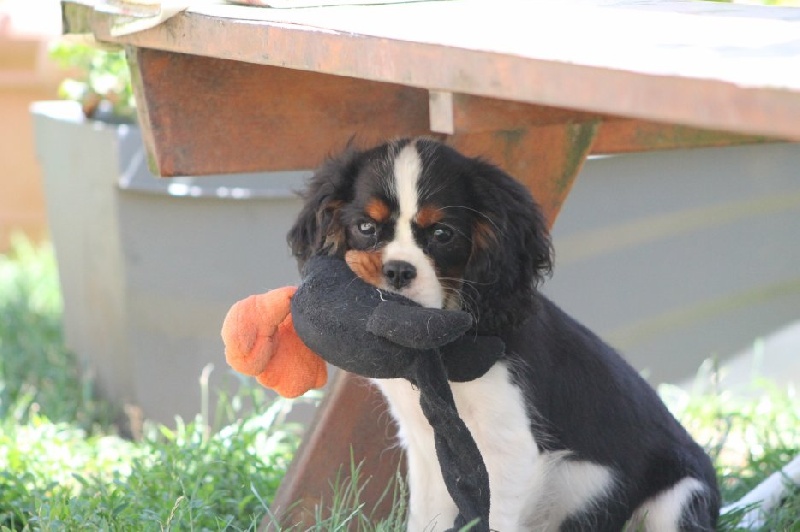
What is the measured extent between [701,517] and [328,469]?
2.98 ft

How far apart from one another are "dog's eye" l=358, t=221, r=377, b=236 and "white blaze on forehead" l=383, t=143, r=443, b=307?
0.16ft

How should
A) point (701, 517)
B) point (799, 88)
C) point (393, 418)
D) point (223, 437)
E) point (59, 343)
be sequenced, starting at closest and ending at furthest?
point (799, 88)
point (701, 517)
point (393, 418)
point (223, 437)
point (59, 343)

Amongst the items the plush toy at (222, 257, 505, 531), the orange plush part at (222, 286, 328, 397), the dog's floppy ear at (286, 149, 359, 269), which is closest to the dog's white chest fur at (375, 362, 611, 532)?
the plush toy at (222, 257, 505, 531)

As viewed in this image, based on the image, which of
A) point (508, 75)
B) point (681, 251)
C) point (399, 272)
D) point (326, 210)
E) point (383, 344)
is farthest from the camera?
point (681, 251)

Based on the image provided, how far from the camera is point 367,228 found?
2.44 meters

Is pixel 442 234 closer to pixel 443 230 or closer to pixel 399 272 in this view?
pixel 443 230

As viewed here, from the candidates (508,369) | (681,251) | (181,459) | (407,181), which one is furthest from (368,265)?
(681,251)

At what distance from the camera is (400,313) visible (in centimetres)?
208

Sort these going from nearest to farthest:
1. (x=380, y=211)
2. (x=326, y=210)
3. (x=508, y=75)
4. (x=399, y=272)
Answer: (x=508, y=75)
(x=399, y=272)
(x=380, y=211)
(x=326, y=210)

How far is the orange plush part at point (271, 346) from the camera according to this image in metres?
2.39

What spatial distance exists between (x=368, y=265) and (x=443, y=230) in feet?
0.59

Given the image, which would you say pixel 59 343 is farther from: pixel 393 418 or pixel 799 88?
pixel 799 88

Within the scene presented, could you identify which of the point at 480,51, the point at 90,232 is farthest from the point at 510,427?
the point at 90,232

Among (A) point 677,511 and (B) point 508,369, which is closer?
(B) point 508,369
